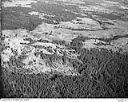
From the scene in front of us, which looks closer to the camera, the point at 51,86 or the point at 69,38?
the point at 51,86

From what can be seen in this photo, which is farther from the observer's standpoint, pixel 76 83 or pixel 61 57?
pixel 61 57

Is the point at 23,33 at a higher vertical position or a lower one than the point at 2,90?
higher

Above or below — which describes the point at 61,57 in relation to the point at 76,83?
above

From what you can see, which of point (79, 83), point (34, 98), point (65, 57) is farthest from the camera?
point (65, 57)

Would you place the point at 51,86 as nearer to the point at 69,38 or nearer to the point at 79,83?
the point at 79,83

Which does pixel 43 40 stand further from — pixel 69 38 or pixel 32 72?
pixel 32 72

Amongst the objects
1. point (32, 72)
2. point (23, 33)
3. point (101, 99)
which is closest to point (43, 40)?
point (23, 33)

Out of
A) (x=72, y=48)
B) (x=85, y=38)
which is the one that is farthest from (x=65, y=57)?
(x=85, y=38)

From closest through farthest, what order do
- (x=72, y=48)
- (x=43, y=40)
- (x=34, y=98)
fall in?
(x=34, y=98)
(x=72, y=48)
(x=43, y=40)
